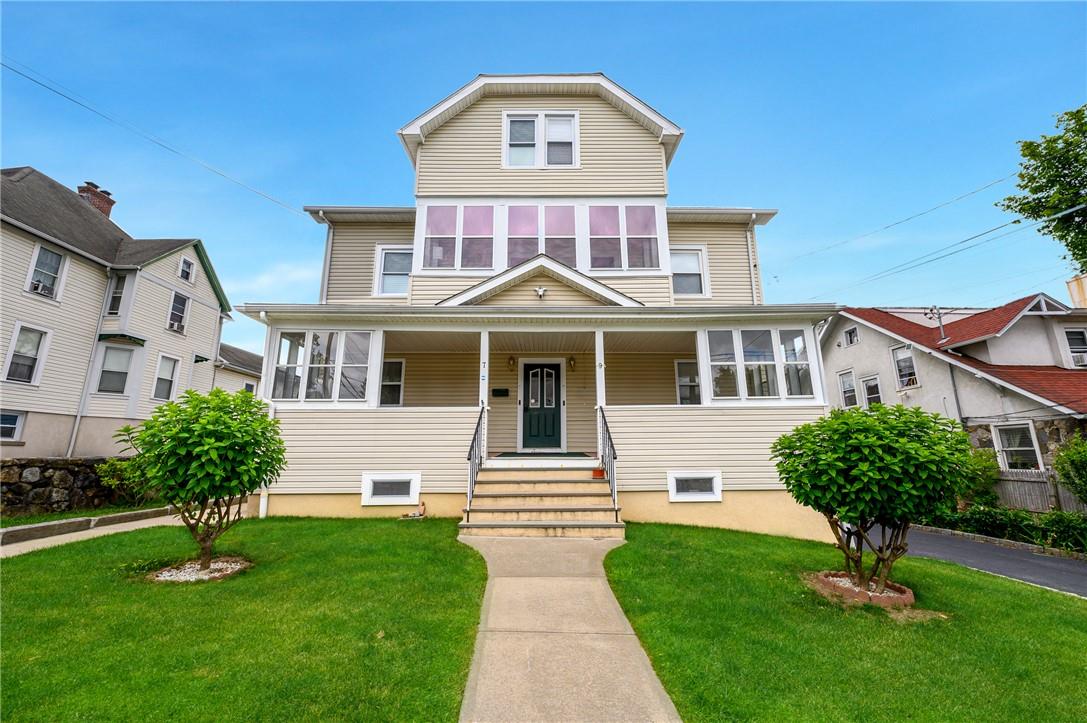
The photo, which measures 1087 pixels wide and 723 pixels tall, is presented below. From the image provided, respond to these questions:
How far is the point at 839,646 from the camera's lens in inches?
144

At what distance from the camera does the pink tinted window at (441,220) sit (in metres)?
11.4

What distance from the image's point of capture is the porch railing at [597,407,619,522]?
7421 mm

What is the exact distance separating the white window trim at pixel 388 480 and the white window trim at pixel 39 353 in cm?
1184

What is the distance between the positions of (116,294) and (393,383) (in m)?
11.8

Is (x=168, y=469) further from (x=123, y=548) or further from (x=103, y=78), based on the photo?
(x=103, y=78)

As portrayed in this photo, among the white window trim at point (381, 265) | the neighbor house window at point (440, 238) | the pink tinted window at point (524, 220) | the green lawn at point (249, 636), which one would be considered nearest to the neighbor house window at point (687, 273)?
the pink tinted window at point (524, 220)

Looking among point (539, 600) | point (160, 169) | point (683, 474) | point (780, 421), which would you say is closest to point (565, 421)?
point (683, 474)

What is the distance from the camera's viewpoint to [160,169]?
41.7ft

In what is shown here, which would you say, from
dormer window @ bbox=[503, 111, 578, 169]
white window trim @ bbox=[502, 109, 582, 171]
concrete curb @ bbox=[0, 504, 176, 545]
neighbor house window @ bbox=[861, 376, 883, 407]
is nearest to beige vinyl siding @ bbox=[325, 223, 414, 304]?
white window trim @ bbox=[502, 109, 582, 171]

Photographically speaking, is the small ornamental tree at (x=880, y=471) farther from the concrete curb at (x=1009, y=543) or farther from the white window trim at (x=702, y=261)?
the concrete curb at (x=1009, y=543)

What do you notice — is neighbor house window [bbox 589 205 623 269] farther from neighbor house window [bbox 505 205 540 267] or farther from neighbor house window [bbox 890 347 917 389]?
neighbor house window [bbox 890 347 917 389]

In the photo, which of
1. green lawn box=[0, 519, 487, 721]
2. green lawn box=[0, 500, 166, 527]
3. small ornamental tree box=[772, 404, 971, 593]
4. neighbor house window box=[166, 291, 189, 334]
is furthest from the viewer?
neighbor house window box=[166, 291, 189, 334]

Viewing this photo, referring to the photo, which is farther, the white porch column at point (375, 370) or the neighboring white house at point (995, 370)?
the neighboring white house at point (995, 370)

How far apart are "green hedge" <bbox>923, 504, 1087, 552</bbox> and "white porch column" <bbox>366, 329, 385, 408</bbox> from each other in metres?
12.1
